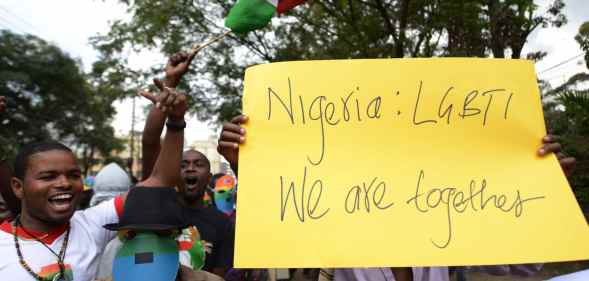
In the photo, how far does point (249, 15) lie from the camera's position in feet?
6.62

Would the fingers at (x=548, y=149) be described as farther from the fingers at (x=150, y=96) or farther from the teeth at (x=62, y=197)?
the teeth at (x=62, y=197)

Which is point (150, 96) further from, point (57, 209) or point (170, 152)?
point (57, 209)

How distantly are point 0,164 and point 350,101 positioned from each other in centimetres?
186

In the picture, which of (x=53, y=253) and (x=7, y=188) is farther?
(x=7, y=188)

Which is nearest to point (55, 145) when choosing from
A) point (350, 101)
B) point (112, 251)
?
point (112, 251)

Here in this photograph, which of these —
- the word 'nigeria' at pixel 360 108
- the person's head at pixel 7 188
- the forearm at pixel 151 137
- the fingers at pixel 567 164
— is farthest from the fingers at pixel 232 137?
the person's head at pixel 7 188

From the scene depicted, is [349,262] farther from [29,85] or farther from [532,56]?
[29,85]

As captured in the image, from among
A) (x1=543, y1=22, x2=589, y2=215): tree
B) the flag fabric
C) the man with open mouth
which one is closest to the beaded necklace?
the man with open mouth

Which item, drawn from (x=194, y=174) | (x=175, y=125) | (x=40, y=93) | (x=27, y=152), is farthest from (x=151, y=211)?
(x=40, y=93)

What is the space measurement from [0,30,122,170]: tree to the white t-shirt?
19672 mm

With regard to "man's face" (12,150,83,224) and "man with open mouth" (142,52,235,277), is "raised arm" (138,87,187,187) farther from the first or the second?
"man's face" (12,150,83,224)

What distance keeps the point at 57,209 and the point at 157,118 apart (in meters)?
0.52

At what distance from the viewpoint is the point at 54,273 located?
5.41 feet

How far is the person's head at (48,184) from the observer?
173 cm
